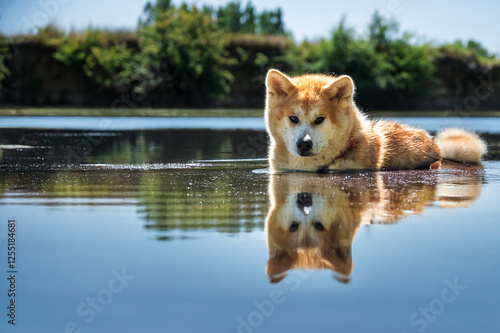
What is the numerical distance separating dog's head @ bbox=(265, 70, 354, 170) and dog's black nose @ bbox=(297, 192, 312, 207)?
3.32 ft

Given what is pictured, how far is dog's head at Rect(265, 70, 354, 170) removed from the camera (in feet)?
24.2

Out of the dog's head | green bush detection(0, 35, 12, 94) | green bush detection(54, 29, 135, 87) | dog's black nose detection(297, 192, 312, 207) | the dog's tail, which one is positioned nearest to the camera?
dog's black nose detection(297, 192, 312, 207)

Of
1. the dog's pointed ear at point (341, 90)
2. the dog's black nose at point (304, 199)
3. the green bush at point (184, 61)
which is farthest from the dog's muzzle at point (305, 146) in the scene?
the green bush at point (184, 61)

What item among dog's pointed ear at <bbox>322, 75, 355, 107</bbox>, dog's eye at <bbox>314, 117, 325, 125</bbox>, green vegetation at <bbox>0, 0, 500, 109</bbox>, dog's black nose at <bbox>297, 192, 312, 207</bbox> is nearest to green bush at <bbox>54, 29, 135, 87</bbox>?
green vegetation at <bbox>0, 0, 500, 109</bbox>

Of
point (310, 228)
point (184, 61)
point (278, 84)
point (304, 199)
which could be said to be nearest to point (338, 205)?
point (304, 199)

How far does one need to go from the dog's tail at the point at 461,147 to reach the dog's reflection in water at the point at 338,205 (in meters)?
0.92

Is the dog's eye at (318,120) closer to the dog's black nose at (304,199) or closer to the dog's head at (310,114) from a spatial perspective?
the dog's head at (310,114)

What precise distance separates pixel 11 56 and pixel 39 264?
3132cm

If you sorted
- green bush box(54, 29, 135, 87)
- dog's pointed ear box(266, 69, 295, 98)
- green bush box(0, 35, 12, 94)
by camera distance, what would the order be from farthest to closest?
green bush box(54, 29, 135, 87) → green bush box(0, 35, 12, 94) → dog's pointed ear box(266, 69, 295, 98)

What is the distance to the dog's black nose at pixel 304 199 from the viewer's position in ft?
18.8

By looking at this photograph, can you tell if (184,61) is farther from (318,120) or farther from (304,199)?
(304,199)

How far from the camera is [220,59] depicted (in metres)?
34.1

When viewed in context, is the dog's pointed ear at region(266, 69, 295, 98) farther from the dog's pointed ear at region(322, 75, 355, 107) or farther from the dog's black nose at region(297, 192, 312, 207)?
the dog's black nose at region(297, 192, 312, 207)

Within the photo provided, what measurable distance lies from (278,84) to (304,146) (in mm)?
904
